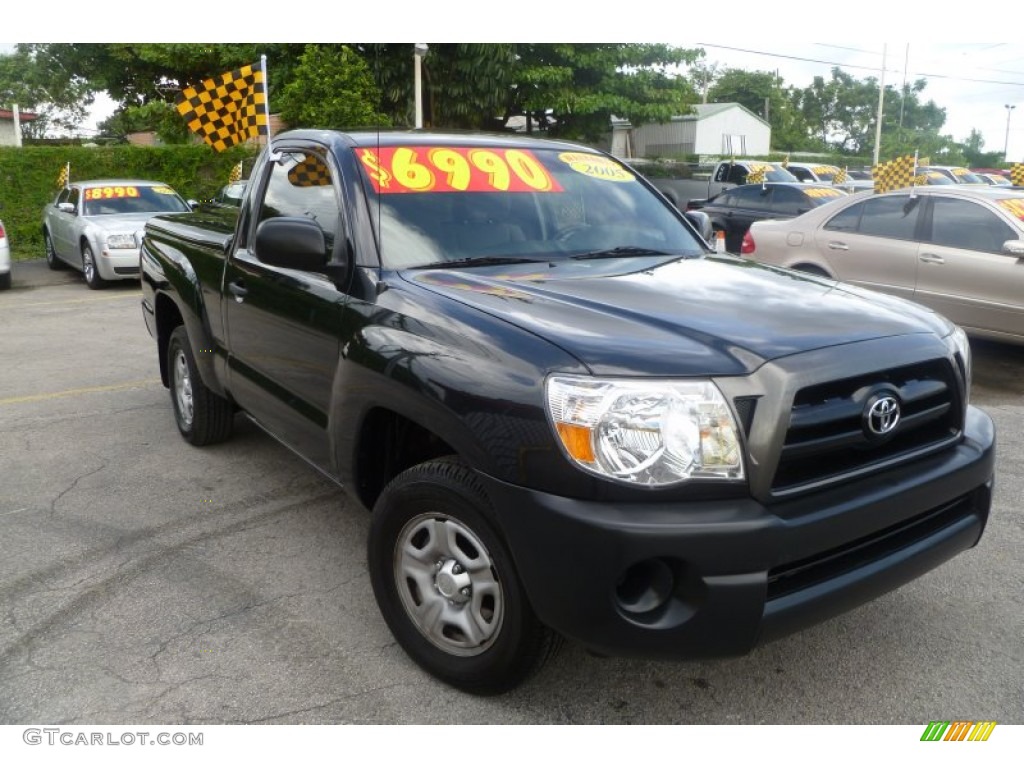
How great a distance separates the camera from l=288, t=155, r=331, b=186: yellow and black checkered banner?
12.3 feet

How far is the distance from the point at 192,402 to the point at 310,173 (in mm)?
1935

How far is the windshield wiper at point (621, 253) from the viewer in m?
3.62

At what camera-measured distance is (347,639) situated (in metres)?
3.21

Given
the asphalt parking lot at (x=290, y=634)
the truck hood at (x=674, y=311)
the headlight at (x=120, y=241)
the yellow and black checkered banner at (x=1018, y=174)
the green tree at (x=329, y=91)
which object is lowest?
the asphalt parking lot at (x=290, y=634)

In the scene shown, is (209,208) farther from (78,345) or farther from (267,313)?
(78,345)

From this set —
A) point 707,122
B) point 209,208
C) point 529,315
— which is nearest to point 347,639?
point 529,315

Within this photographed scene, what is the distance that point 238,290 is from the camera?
13.8 ft

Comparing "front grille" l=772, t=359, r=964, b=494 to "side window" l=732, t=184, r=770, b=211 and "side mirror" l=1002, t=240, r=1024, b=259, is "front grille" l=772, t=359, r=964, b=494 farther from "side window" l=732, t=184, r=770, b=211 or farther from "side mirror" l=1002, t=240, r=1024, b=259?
"side window" l=732, t=184, r=770, b=211

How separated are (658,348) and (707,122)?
53689 millimetres

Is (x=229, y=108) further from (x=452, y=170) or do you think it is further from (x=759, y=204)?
(x=759, y=204)

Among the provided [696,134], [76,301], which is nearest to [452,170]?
[76,301]

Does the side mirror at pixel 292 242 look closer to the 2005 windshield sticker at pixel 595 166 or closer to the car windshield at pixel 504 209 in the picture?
the car windshield at pixel 504 209

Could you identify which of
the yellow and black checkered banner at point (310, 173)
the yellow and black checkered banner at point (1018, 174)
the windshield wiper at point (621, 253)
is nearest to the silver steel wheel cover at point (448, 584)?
the windshield wiper at point (621, 253)

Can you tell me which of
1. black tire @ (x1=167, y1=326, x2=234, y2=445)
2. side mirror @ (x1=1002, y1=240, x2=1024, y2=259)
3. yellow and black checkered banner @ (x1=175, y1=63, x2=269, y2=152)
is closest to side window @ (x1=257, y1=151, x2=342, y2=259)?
black tire @ (x1=167, y1=326, x2=234, y2=445)
